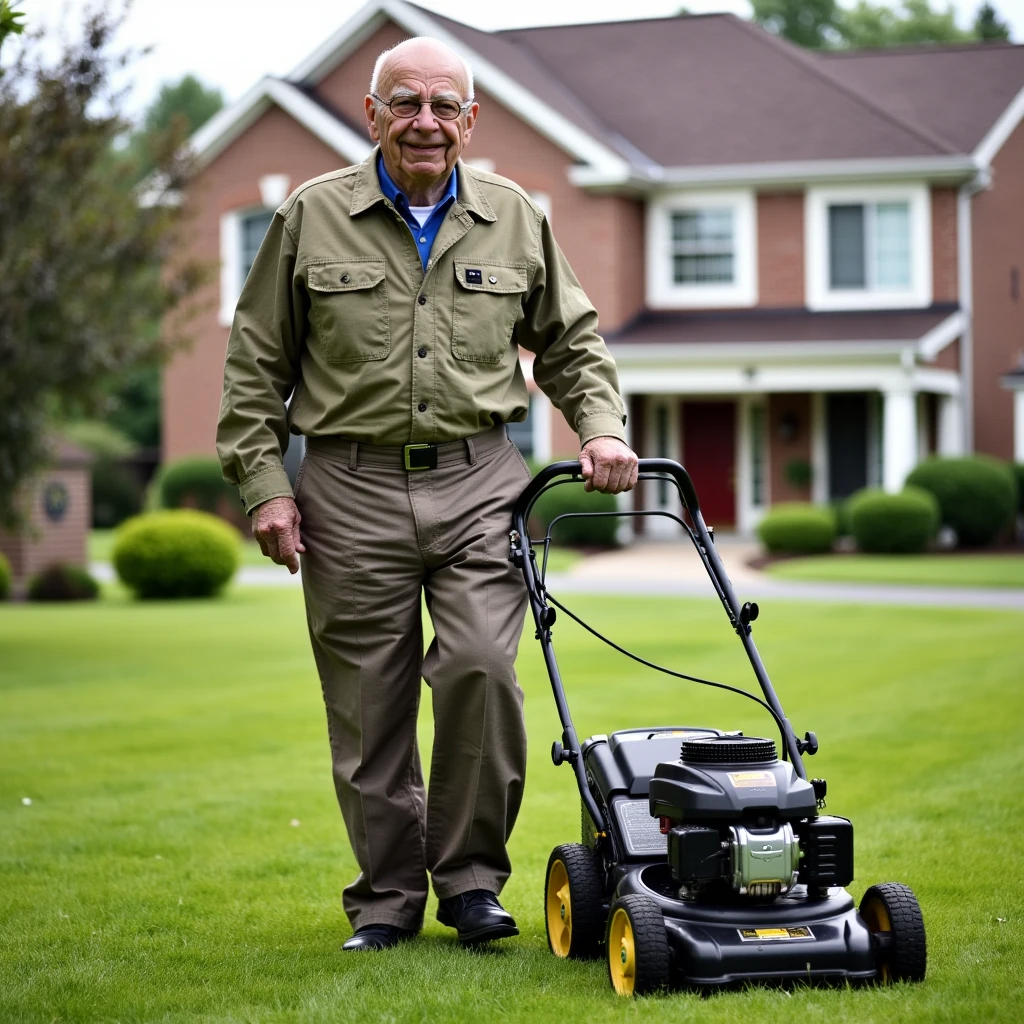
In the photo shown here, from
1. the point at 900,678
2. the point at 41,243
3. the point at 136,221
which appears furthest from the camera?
the point at 136,221

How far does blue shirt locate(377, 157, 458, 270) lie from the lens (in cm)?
462

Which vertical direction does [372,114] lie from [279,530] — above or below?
above

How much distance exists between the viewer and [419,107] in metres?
4.48

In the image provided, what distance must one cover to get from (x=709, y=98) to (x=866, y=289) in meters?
4.27

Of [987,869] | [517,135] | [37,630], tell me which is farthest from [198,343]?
[987,869]

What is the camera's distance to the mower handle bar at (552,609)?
4359 mm

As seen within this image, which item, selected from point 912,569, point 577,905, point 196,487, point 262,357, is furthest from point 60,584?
A: point 577,905

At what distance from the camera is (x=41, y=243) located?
497 inches

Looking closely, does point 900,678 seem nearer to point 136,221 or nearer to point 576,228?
point 136,221

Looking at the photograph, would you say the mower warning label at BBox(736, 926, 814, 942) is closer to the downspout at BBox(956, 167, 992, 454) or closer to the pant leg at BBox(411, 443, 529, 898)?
the pant leg at BBox(411, 443, 529, 898)

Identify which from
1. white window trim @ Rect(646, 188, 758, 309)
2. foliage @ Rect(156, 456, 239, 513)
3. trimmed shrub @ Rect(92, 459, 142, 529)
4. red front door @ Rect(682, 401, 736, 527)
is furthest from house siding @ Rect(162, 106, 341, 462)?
trimmed shrub @ Rect(92, 459, 142, 529)

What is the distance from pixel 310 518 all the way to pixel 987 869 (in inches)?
97.2

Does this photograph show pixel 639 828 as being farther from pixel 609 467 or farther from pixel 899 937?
pixel 609 467

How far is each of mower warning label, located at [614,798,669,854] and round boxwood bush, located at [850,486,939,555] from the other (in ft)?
61.0
